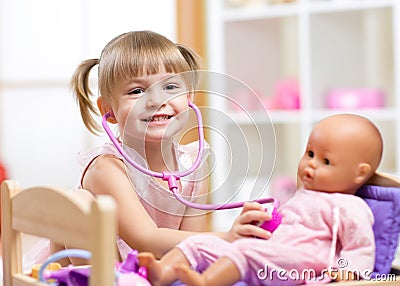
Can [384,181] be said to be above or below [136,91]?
below

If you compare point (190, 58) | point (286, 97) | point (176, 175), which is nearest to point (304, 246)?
point (176, 175)

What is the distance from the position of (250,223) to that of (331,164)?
163mm

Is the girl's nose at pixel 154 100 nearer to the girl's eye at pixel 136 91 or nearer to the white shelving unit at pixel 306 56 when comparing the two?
the girl's eye at pixel 136 91

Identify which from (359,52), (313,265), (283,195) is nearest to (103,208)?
(313,265)

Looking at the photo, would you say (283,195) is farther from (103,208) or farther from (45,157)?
(103,208)

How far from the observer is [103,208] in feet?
2.97

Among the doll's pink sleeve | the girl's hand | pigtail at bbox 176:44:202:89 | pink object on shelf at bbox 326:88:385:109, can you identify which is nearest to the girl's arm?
the girl's hand

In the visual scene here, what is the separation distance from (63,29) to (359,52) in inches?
50.0

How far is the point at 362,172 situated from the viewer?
1193 millimetres

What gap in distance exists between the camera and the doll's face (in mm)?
1175

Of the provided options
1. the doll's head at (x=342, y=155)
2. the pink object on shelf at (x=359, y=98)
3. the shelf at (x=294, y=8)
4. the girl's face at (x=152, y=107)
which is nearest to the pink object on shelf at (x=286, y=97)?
the pink object on shelf at (x=359, y=98)

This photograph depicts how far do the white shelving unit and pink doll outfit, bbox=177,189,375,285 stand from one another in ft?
4.80

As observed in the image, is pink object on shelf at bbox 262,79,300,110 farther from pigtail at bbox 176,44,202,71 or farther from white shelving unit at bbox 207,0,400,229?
pigtail at bbox 176,44,202,71

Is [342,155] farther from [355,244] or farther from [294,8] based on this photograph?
[294,8]
